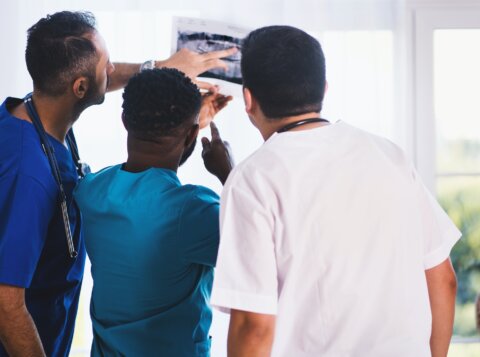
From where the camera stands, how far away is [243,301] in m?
1.13

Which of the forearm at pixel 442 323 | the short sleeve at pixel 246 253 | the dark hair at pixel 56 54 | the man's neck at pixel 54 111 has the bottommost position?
the forearm at pixel 442 323

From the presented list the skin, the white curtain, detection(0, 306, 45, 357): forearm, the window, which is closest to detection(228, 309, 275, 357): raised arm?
the skin

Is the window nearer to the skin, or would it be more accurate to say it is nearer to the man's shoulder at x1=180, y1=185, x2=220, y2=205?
the skin

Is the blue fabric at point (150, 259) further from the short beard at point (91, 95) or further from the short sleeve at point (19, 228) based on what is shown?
the short beard at point (91, 95)

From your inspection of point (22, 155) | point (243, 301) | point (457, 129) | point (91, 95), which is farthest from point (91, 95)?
point (457, 129)

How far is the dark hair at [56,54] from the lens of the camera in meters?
1.51

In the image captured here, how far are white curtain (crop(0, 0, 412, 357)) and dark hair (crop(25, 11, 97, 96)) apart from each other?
3.88ft

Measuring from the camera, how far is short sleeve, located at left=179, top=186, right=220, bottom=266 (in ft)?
4.05

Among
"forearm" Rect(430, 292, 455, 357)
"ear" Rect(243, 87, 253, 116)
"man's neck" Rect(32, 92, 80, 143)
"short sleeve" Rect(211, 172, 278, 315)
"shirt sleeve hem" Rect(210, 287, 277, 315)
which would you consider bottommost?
"forearm" Rect(430, 292, 455, 357)

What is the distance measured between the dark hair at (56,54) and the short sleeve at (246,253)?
1.86 feet

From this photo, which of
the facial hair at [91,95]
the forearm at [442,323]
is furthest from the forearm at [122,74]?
the forearm at [442,323]

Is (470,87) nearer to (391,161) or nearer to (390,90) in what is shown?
(390,90)

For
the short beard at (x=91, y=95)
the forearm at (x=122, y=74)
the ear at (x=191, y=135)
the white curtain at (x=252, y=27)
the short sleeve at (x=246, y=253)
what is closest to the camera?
the short sleeve at (x=246, y=253)

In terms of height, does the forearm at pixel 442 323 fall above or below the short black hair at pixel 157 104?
below
